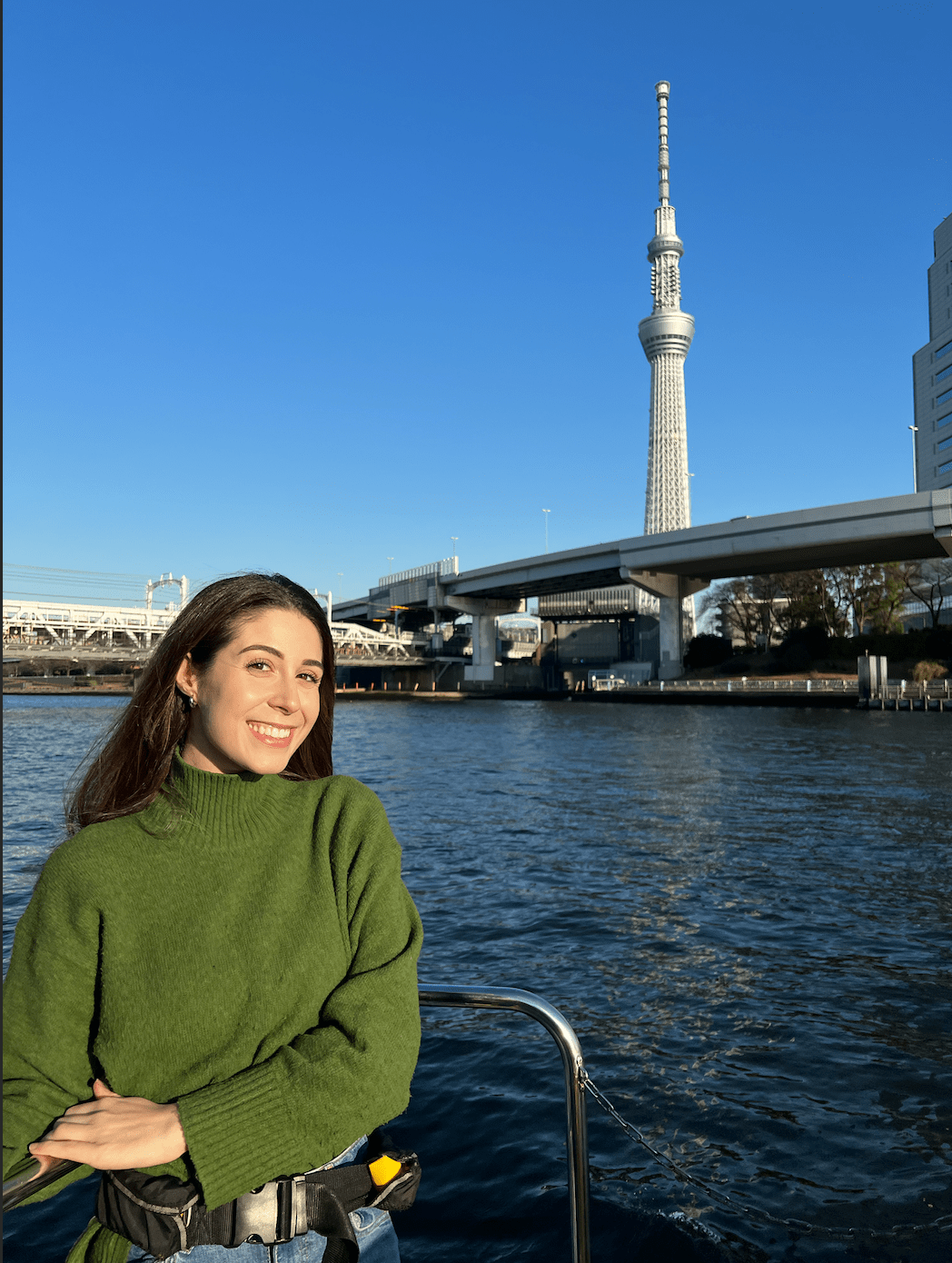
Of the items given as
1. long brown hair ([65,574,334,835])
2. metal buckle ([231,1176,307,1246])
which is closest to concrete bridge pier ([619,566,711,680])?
long brown hair ([65,574,334,835])

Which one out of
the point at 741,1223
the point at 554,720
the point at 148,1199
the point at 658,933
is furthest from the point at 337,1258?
the point at 554,720

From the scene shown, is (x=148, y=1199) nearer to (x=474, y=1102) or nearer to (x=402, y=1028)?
(x=402, y=1028)

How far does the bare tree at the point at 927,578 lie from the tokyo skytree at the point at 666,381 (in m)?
57.9

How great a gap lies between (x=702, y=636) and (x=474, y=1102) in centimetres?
7647

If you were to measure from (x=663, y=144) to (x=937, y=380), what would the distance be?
11148 cm

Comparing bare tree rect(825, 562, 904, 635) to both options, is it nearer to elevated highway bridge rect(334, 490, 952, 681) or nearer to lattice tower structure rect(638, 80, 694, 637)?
elevated highway bridge rect(334, 490, 952, 681)

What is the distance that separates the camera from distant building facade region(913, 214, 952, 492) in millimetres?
78750

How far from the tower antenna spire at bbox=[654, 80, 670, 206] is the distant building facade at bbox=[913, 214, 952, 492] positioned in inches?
3629

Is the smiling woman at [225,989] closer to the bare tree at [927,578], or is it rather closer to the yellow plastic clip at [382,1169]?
the yellow plastic clip at [382,1169]

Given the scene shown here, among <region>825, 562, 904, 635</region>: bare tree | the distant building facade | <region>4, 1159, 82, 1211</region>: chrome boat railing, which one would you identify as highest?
the distant building facade

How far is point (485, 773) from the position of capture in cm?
2762

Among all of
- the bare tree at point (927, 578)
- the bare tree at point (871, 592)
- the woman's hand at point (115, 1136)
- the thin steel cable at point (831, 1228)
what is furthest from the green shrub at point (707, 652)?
the woman's hand at point (115, 1136)

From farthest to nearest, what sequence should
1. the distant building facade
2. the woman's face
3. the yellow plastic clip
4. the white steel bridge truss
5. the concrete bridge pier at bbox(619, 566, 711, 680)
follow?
1. the distant building facade
2. the concrete bridge pier at bbox(619, 566, 711, 680)
3. the white steel bridge truss
4. the woman's face
5. the yellow plastic clip

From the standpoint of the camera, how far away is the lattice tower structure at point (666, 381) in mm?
137250
